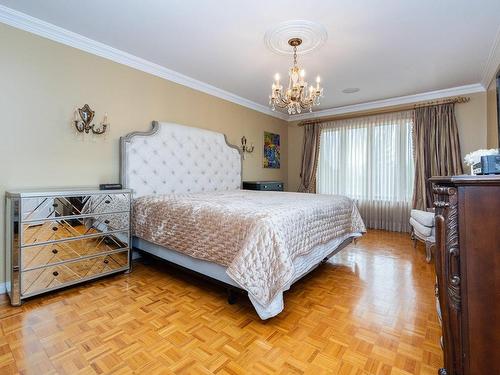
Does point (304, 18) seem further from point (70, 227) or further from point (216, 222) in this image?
point (70, 227)

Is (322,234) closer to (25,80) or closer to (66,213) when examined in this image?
(66,213)

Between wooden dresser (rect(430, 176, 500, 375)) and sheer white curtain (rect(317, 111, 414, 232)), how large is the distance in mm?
4429

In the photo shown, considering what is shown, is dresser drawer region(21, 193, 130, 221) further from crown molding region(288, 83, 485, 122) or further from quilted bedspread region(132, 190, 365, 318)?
A: crown molding region(288, 83, 485, 122)

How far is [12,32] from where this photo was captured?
2.39 metres

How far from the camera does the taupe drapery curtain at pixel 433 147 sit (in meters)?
4.31

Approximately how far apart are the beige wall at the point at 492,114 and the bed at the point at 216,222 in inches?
91.4

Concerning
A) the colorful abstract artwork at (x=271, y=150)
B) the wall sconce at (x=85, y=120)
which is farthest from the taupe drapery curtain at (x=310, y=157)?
the wall sconce at (x=85, y=120)

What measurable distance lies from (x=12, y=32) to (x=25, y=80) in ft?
1.43

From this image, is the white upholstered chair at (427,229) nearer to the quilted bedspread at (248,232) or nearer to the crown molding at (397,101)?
the quilted bedspread at (248,232)

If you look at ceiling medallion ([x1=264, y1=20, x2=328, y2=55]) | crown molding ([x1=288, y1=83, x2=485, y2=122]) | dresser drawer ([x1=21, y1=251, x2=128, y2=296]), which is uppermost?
crown molding ([x1=288, y1=83, x2=485, y2=122])

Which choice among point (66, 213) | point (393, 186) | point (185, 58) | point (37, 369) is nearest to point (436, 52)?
point (393, 186)

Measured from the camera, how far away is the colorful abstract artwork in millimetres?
5688

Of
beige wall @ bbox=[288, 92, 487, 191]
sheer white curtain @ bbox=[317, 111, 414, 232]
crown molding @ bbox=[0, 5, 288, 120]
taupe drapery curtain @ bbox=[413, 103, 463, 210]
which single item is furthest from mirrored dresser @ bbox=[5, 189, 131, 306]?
beige wall @ bbox=[288, 92, 487, 191]

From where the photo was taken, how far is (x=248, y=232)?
6.33 ft
